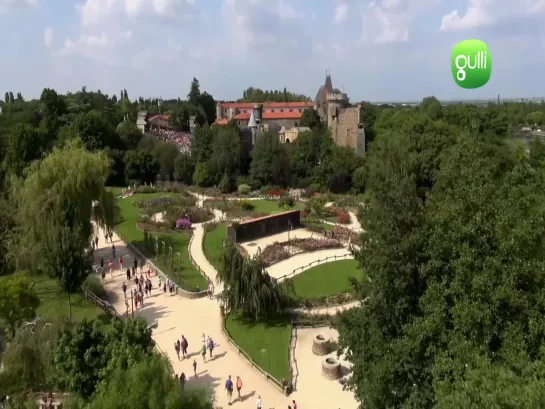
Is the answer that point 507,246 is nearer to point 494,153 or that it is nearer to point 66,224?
point 66,224

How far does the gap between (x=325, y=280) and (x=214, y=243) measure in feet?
30.6

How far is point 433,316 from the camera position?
34.5 feet

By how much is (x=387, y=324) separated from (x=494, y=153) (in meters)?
27.7

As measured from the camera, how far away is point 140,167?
55656mm

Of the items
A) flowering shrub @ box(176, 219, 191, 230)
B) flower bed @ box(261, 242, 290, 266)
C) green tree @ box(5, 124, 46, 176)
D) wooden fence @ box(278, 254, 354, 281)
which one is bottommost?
wooden fence @ box(278, 254, 354, 281)

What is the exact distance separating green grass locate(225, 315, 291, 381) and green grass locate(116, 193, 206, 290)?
4.87 metres

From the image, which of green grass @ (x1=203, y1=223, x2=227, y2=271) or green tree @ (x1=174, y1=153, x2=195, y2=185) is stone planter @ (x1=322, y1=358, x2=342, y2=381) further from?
green tree @ (x1=174, y1=153, x2=195, y2=185)

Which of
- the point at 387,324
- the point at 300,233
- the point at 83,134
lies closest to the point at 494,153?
the point at 300,233

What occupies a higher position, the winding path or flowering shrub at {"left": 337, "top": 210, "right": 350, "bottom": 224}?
flowering shrub at {"left": 337, "top": 210, "right": 350, "bottom": 224}

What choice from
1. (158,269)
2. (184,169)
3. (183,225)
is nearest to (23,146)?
(184,169)

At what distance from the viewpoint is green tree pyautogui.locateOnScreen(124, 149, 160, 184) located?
2178 inches

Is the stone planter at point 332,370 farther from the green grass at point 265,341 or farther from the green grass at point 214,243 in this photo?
the green grass at point 214,243

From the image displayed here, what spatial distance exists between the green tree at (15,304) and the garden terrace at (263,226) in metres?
15.1

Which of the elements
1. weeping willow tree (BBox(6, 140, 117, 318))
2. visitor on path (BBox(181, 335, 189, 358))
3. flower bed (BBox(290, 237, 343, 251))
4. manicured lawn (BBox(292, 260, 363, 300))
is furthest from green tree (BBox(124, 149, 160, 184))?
visitor on path (BBox(181, 335, 189, 358))
